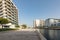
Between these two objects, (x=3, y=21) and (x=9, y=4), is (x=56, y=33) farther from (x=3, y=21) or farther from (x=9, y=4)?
(x=9, y=4)

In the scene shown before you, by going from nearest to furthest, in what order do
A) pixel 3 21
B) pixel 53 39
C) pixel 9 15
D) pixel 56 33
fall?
pixel 56 33 < pixel 53 39 < pixel 3 21 < pixel 9 15

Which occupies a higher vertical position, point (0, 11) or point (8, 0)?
point (8, 0)

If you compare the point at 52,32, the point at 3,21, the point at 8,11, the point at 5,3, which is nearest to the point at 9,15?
the point at 8,11

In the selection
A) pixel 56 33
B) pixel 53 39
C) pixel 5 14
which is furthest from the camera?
pixel 5 14

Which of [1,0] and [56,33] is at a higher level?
[1,0]

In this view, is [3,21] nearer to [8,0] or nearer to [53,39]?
[8,0]

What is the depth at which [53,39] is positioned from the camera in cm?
955

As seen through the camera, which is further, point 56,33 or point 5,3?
point 5,3

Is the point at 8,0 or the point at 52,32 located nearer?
the point at 52,32

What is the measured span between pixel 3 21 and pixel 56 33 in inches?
1900

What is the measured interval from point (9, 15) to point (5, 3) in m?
8.91

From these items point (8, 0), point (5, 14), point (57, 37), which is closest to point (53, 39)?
point (57, 37)

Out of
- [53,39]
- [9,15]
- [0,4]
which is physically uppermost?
[0,4]

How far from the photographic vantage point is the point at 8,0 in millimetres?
86438
